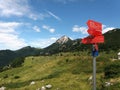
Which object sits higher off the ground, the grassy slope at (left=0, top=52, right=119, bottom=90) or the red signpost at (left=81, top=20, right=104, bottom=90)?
the red signpost at (left=81, top=20, right=104, bottom=90)

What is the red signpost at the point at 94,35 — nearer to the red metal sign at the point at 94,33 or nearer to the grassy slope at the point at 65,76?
the red metal sign at the point at 94,33

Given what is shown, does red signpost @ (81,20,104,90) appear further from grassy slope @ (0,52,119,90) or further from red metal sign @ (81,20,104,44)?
grassy slope @ (0,52,119,90)

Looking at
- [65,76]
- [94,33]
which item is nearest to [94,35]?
[94,33]

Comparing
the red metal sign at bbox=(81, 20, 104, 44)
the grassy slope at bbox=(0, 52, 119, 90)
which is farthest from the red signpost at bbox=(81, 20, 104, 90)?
the grassy slope at bbox=(0, 52, 119, 90)

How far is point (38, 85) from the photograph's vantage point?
46500 mm

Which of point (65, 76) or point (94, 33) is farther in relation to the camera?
point (65, 76)

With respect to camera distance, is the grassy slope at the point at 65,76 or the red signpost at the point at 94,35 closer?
the red signpost at the point at 94,35

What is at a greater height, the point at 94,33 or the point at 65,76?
the point at 94,33

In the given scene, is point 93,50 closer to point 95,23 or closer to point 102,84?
point 95,23

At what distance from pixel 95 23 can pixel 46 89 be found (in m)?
33.1

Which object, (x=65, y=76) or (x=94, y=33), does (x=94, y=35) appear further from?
(x=65, y=76)

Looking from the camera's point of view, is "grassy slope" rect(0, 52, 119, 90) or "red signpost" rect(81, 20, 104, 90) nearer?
"red signpost" rect(81, 20, 104, 90)

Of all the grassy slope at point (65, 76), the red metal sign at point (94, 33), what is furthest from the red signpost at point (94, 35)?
the grassy slope at point (65, 76)

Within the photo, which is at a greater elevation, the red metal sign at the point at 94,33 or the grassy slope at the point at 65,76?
the red metal sign at the point at 94,33
